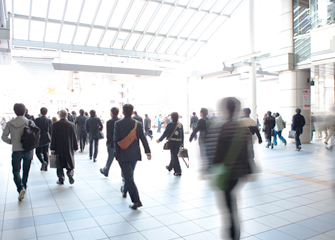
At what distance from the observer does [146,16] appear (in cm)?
1839

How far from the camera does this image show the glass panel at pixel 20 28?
1623 centimetres

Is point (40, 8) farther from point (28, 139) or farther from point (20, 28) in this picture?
point (28, 139)

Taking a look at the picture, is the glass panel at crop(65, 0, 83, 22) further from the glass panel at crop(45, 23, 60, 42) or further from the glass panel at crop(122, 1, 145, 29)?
the glass panel at crop(122, 1, 145, 29)

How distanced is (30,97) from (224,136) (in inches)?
1074

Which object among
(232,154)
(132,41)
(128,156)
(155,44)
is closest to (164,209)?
(128,156)

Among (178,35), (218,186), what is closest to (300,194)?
(218,186)

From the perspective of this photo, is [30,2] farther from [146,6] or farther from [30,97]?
[30,97]

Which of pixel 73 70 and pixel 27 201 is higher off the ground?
pixel 73 70

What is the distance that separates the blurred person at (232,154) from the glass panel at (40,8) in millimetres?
16151

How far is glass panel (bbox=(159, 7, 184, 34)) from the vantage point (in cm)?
1878

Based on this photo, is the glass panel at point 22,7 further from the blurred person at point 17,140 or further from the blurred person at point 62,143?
the blurred person at point 17,140

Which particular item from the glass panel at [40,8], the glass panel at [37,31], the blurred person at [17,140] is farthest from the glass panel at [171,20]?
the blurred person at [17,140]

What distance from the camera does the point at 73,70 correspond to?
14172 millimetres

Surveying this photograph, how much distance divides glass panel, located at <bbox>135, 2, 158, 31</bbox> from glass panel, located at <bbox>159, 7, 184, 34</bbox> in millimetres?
1421
